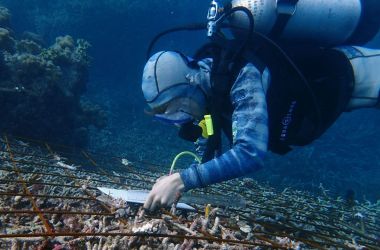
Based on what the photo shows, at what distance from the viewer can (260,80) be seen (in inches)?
118

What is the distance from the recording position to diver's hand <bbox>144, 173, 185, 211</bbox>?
276cm

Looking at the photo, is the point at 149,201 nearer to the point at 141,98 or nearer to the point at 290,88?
the point at 290,88

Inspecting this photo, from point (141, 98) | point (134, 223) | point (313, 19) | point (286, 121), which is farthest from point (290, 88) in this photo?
point (141, 98)

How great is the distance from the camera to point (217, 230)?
291cm

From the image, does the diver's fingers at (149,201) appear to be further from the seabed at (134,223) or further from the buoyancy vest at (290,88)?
the buoyancy vest at (290,88)

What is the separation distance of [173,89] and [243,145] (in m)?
0.84

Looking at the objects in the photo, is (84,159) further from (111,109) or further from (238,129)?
(111,109)

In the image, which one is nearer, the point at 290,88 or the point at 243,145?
the point at 243,145

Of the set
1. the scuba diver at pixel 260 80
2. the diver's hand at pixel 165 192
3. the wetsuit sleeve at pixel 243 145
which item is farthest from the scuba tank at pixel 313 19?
the diver's hand at pixel 165 192

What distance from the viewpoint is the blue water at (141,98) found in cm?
1321

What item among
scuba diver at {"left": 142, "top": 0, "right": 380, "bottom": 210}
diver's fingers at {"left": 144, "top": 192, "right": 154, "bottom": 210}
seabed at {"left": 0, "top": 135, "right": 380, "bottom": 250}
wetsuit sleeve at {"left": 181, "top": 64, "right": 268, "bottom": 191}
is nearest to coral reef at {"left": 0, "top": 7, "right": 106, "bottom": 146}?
seabed at {"left": 0, "top": 135, "right": 380, "bottom": 250}

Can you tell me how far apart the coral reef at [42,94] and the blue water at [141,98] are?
3034mm

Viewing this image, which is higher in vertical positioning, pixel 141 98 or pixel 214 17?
pixel 214 17

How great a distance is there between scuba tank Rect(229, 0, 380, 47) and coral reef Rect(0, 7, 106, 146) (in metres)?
5.56
